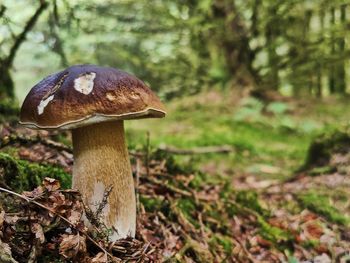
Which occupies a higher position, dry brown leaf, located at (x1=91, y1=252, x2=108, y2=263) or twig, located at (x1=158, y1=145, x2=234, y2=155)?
dry brown leaf, located at (x1=91, y1=252, x2=108, y2=263)

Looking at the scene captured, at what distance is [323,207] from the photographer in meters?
3.37

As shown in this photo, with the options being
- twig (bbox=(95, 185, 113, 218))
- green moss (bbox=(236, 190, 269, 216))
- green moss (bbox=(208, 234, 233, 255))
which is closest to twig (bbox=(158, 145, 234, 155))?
green moss (bbox=(236, 190, 269, 216))

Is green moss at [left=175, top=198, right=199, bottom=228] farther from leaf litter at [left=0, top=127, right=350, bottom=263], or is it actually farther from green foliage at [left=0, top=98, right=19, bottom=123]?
green foliage at [left=0, top=98, right=19, bottom=123]

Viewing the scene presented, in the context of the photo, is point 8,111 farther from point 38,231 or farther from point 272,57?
point 272,57

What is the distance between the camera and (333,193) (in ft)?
12.2

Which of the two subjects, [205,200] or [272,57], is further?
[272,57]

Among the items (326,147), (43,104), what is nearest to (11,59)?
(43,104)

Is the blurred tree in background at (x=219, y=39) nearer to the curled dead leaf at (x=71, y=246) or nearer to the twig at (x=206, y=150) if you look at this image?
the twig at (x=206, y=150)

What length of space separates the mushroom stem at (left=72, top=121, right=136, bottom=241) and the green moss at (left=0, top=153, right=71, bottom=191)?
0.31m

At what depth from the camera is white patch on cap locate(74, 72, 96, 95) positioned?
1703mm

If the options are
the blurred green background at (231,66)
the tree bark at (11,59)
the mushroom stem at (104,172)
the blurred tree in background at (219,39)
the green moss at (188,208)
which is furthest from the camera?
the blurred tree in background at (219,39)

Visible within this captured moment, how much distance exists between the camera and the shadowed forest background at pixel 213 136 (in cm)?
243

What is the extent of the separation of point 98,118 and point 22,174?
0.67 metres

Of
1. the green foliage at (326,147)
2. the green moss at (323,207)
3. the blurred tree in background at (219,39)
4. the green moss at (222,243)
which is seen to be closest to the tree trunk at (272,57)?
the blurred tree in background at (219,39)
